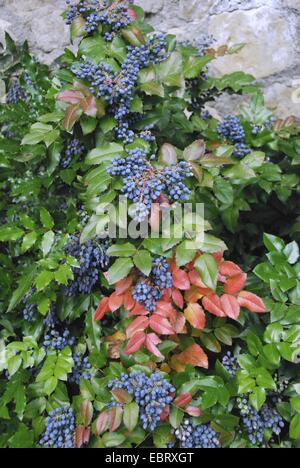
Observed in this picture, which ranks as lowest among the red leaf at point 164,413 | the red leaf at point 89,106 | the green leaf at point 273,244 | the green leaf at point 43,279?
the red leaf at point 164,413

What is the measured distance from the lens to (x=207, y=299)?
110cm

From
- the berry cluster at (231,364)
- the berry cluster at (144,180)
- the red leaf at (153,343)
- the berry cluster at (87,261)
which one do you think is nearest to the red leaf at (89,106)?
the berry cluster at (144,180)

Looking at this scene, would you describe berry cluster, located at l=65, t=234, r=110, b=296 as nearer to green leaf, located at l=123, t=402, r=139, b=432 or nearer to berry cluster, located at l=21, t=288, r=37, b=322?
berry cluster, located at l=21, t=288, r=37, b=322

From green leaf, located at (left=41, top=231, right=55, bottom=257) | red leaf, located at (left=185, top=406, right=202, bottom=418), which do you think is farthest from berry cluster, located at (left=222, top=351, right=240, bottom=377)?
green leaf, located at (left=41, top=231, right=55, bottom=257)

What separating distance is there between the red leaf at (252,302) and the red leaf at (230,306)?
18mm

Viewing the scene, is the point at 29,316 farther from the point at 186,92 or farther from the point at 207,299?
the point at 186,92

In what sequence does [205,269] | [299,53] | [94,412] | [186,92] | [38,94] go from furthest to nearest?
[299,53] → [186,92] → [38,94] → [94,412] → [205,269]

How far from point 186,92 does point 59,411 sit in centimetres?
99

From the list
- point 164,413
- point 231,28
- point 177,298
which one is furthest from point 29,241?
point 231,28

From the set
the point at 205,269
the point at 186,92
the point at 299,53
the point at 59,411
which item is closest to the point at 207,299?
the point at 205,269

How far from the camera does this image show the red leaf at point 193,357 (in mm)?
1120

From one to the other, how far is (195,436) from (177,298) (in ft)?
0.92

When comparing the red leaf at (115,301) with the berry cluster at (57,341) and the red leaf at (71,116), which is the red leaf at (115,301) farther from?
the red leaf at (71,116)

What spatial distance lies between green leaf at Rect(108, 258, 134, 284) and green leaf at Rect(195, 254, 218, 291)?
0.13 meters
